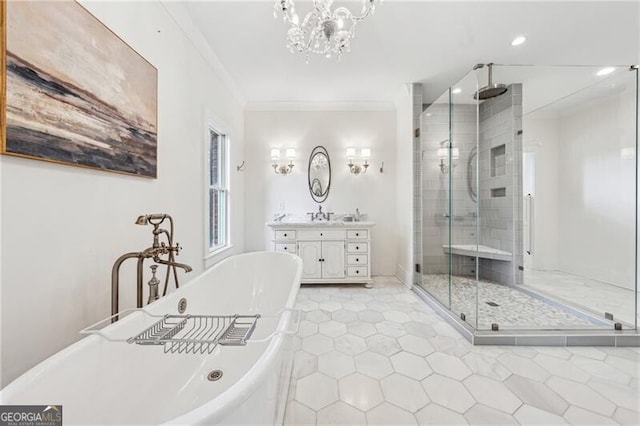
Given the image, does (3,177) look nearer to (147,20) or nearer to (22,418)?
(22,418)

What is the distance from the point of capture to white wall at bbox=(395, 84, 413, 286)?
316 cm

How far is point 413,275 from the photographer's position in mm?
3102

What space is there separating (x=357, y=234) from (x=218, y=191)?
1877mm

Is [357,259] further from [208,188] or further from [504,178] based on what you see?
[504,178]

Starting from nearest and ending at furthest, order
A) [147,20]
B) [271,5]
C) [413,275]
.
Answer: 1. [147,20]
2. [271,5]
3. [413,275]

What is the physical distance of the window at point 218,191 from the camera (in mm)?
2771

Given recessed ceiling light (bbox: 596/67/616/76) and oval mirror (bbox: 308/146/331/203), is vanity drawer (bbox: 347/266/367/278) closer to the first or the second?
oval mirror (bbox: 308/146/331/203)

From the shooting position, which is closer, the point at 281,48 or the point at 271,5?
the point at 271,5

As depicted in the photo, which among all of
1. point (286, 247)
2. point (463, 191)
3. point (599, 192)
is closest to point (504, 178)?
point (463, 191)

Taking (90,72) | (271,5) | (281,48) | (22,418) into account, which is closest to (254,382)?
(22,418)

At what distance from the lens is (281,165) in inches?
142

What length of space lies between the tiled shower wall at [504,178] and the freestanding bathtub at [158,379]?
280 centimetres

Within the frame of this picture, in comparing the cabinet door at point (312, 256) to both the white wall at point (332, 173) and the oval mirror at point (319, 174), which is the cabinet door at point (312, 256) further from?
the oval mirror at point (319, 174)

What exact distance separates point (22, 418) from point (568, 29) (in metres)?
3.93
